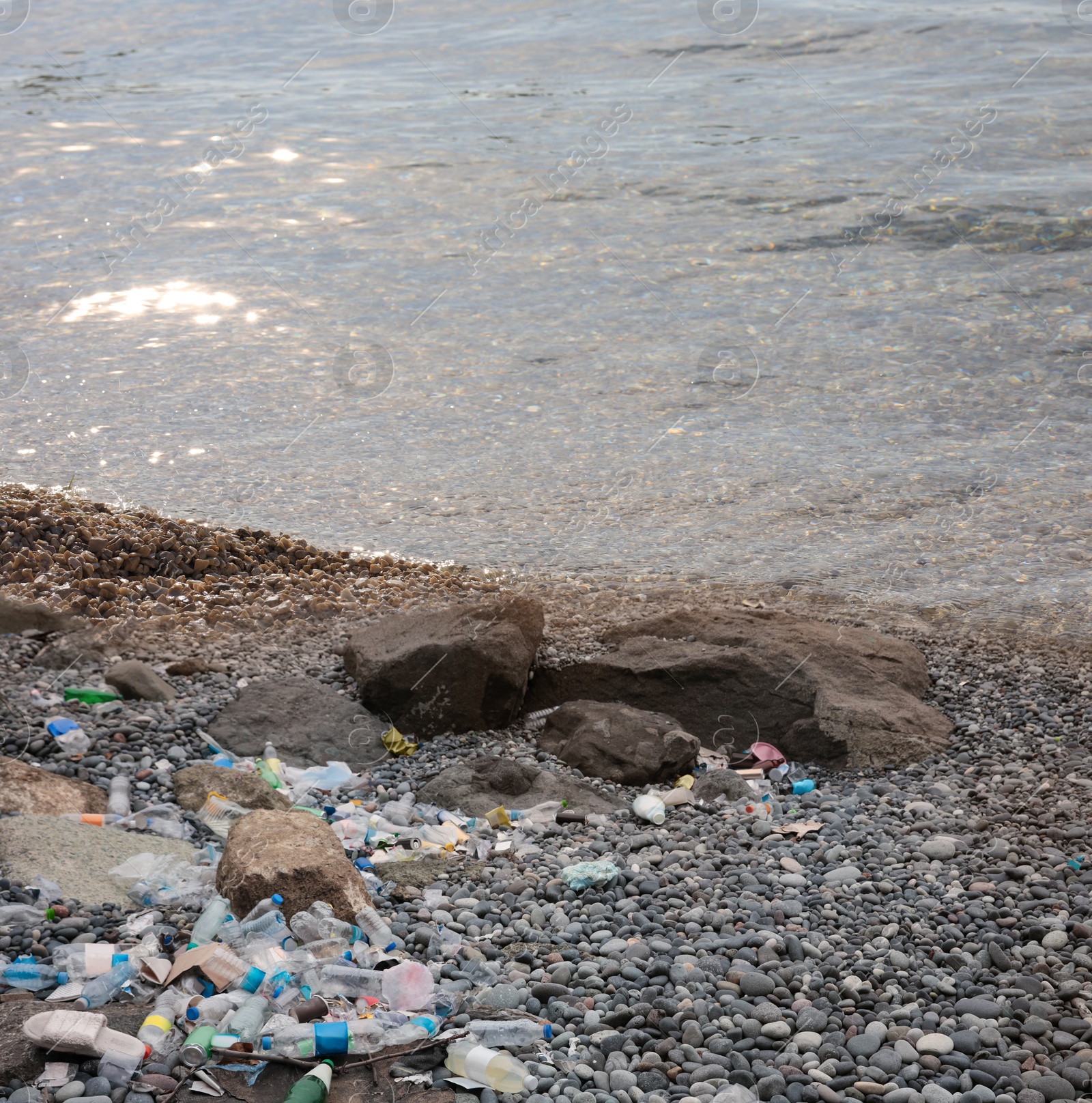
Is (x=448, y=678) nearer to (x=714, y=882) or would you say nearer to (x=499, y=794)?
(x=499, y=794)

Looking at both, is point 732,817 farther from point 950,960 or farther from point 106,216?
point 106,216

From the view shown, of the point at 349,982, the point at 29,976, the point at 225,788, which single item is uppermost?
the point at 29,976

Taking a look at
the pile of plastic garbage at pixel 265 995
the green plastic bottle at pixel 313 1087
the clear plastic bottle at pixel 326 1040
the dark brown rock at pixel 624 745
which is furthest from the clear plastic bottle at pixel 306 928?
the dark brown rock at pixel 624 745

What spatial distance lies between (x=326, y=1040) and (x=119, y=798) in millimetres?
1233

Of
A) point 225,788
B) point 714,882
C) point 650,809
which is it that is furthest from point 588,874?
point 225,788

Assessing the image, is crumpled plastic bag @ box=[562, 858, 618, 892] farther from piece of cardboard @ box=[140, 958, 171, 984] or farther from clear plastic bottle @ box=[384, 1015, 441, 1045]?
piece of cardboard @ box=[140, 958, 171, 984]

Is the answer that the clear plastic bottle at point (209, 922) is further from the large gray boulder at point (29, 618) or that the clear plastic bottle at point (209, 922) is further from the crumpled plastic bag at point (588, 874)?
the large gray boulder at point (29, 618)

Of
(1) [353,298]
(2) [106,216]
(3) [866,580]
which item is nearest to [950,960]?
(3) [866,580]

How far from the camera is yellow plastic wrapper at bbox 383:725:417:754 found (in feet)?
11.8

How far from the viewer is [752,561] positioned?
4.63 m

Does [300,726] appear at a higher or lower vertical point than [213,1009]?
lower

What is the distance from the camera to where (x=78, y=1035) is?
6.40 ft

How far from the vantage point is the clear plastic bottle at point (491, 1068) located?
2.00 m

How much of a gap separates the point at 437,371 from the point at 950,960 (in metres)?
4.83
